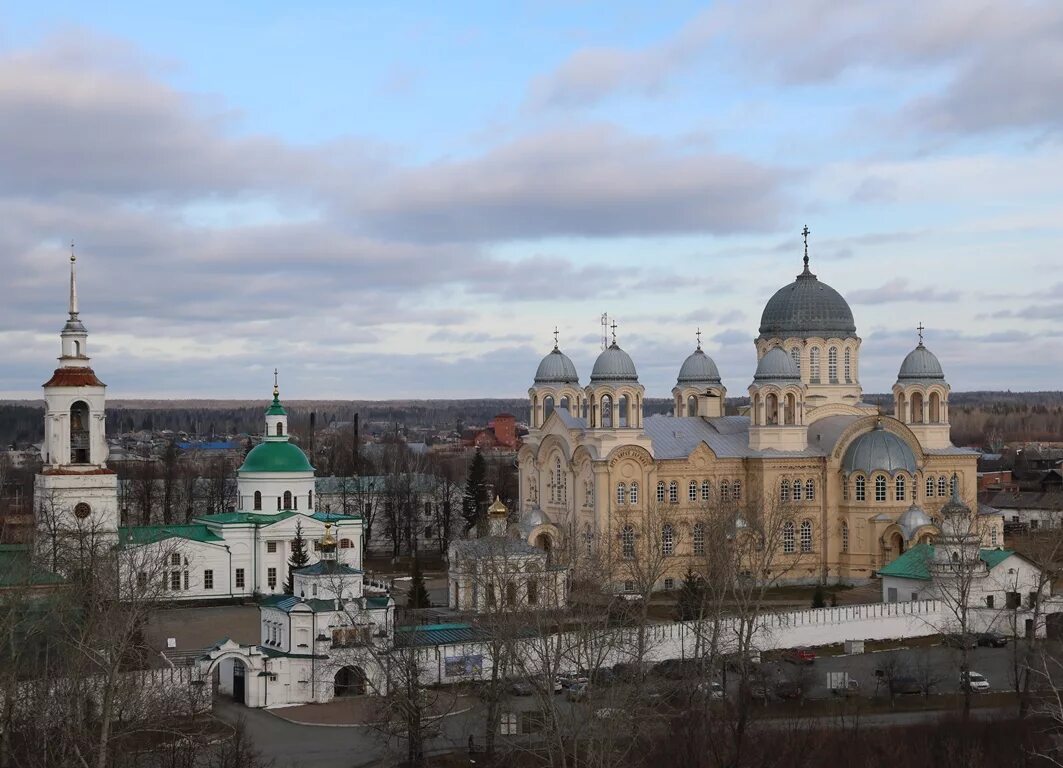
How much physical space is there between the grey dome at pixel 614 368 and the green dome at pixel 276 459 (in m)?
8.82

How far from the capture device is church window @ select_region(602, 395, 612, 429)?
47.0 metres

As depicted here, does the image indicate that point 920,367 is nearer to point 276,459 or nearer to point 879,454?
point 879,454

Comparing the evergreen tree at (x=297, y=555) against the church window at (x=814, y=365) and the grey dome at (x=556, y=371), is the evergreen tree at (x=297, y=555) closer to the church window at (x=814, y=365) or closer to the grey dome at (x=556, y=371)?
the grey dome at (x=556, y=371)

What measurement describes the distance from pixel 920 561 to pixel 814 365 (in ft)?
39.0

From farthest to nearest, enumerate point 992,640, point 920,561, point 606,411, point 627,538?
point 606,411
point 627,538
point 920,561
point 992,640

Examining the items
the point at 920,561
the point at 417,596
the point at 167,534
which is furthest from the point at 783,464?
the point at 167,534

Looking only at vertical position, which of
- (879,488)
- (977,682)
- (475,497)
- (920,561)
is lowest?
(977,682)

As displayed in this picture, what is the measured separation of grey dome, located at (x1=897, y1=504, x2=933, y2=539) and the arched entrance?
1934cm

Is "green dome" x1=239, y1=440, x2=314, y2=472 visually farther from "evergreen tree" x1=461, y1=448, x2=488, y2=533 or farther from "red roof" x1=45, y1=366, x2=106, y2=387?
"evergreen tree" x1=461, y1=448, x2=488, y2=533

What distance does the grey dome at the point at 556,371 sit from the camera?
51.7m

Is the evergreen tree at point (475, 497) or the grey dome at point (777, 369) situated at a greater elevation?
the grey dome at point (777, 369)

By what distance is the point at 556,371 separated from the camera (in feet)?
170

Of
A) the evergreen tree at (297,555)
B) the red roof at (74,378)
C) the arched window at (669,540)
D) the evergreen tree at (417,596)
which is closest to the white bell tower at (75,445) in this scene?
the red roof at (74,378)

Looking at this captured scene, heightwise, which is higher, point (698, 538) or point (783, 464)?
point (783, 464)
